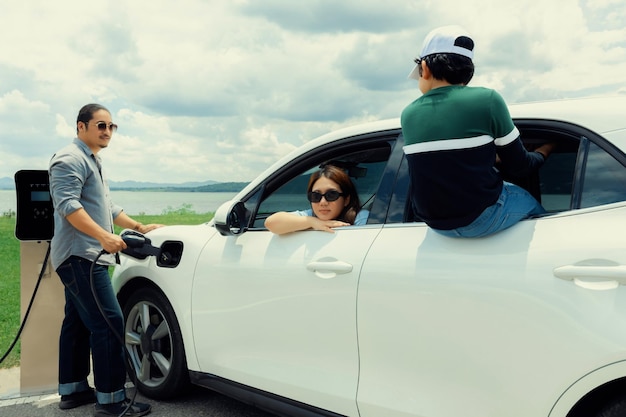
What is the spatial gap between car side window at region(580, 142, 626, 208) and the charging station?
11.5 feet

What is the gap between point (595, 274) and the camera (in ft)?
6.64

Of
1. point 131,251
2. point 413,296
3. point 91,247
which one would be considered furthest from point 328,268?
point 91,247

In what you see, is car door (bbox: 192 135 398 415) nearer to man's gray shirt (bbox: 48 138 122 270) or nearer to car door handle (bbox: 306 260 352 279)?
car door handle (bbox: 306 260 352 279)

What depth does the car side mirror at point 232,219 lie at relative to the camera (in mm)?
3352

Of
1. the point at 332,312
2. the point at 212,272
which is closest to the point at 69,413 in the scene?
the point at 212,272

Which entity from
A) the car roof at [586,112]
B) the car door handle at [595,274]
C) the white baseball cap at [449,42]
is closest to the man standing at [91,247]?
the white baseball cap at [449,42]

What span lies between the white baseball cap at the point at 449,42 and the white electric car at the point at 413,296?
12.9 inches

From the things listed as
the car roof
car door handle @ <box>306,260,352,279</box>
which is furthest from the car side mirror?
the car roof

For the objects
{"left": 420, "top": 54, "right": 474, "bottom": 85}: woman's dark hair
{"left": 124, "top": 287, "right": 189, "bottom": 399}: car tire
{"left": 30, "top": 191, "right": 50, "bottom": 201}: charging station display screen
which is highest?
{"left": 420, "top": 54, "right": 474, "bottom": 85}: woman's dark hair

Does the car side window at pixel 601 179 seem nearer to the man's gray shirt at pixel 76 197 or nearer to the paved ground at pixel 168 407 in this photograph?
the paved ground at pixel 168 407

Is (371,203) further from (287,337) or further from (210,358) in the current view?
(210,358)

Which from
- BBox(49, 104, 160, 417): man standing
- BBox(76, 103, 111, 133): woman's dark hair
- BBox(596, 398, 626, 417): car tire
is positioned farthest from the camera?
BBox(76, 103, 111, 133): woman's dark hair

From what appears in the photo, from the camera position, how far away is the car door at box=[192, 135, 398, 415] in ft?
8.94

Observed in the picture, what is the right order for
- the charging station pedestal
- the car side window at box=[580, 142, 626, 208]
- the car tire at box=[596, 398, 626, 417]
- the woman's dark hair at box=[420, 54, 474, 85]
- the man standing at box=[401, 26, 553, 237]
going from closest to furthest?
Result: the car tire at box=[596, 398, 626, 417]
the car side window at box=[580, 142, 626, 208]
the man standing at box=[401, 26, 553, 237]
the woman's dark hair at box=[420, 54, 474, 85]
the charging station pedestal
